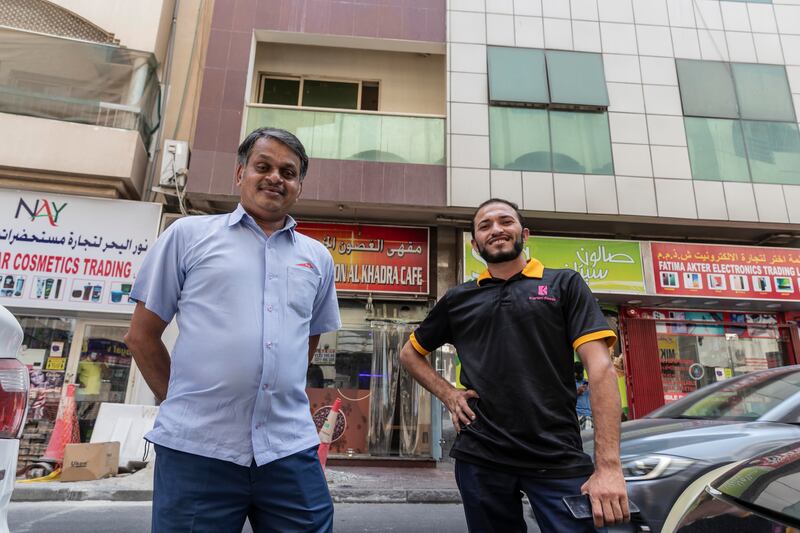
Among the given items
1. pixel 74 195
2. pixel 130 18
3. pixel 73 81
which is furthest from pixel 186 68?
pixel 74 195

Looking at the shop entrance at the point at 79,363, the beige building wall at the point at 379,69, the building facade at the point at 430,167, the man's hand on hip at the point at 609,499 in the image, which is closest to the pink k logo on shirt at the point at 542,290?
the man's hand on hip at the point at 609,499

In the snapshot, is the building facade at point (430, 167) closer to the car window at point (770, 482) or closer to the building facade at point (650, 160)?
the building facade at point (650, 160)

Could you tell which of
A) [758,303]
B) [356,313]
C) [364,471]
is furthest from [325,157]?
[758,303]

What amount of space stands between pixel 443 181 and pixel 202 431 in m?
7.97

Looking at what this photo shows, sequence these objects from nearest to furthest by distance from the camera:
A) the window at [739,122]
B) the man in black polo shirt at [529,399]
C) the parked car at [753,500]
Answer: the parked car at [753,500] < the man in black polo shirt at [529,399] < the window at [739,122]

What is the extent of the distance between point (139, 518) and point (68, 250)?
549 centimetres

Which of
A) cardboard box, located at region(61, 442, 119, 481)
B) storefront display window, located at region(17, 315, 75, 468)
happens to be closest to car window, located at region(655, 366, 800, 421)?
cardboard box, located at region(61, 442, 119, 481)

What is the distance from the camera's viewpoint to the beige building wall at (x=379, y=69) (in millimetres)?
Result: 10578

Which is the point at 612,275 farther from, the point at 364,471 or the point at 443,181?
the point at 364,471

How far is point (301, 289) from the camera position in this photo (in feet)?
5.47

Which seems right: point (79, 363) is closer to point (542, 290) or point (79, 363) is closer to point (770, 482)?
point (542, 290)

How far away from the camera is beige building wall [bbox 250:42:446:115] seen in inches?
416

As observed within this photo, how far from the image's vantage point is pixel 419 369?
7.20 ft

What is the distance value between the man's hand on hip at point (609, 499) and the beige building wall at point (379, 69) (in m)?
9.93
